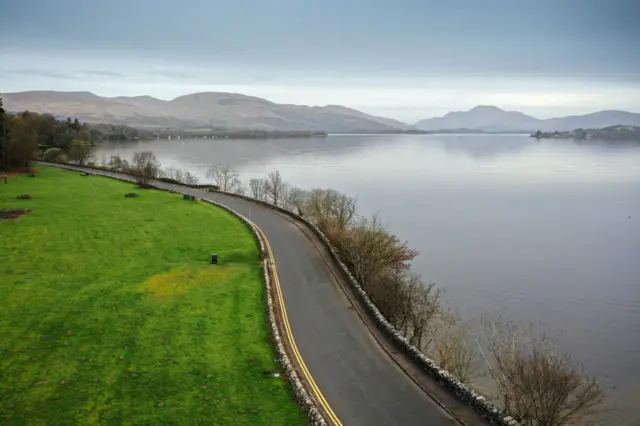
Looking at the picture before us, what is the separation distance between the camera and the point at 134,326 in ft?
94.0

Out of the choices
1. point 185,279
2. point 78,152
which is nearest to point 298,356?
point 185,279

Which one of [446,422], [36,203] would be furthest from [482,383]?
[36,203]

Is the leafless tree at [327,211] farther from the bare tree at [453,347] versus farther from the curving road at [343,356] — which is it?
the bare tree at [453,347]

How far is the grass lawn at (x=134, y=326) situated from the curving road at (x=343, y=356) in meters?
1.90

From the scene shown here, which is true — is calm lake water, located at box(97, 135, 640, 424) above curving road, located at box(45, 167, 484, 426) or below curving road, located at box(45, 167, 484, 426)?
below

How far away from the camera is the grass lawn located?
21031 millimetres

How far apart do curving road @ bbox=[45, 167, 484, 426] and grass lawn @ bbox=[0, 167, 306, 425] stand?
6.24ft

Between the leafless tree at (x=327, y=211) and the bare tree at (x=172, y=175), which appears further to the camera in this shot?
the bare tree at (x=172, y=175)

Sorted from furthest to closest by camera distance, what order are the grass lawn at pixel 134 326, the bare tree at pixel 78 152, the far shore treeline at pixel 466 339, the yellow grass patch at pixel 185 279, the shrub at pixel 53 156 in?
1. the shrub at pixel 53 156
2. the bare tree at pixel 78 152
3. the yellow grass patch at pixel 185 279
4. the grass lawn at pixel 134 326
5. the far shore treeline at pixel 466 339

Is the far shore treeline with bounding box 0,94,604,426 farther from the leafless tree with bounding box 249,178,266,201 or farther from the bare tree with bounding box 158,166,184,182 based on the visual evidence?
the bare tree with bounding box 158,166,184,182

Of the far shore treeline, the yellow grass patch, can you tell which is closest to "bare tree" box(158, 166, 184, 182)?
the far shore treeline

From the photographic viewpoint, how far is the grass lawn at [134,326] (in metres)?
21.0

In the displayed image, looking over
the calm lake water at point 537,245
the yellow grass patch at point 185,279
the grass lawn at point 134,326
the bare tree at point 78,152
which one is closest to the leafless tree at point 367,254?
the calm lake water at point 537,245

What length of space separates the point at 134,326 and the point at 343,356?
1245cm
